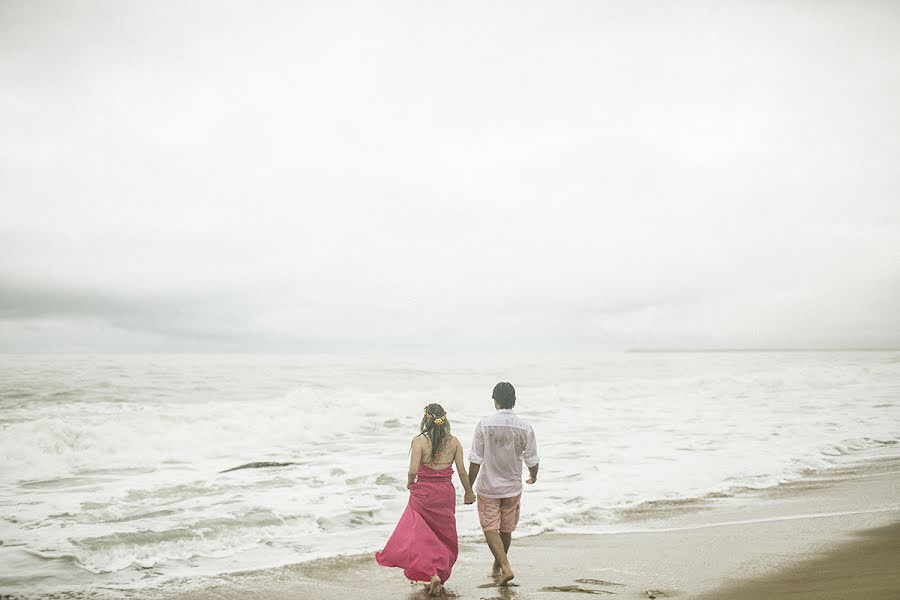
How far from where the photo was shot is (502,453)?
600cm

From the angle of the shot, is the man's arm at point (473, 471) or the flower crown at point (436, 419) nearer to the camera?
the flower crown at point (436, 419)

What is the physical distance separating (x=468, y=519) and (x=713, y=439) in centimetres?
1019

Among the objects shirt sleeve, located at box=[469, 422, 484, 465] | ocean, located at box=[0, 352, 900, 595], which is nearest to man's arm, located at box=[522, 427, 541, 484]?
shirt sleeve, located at box=[469, 422, 484, 465]

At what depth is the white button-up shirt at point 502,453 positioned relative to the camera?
5.98 m

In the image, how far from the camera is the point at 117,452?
47.4ft

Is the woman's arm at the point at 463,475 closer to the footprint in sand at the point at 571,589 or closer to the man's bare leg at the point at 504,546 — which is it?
the man's bare leg at the point at 504,546

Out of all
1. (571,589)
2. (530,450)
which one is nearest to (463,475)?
(530,450)

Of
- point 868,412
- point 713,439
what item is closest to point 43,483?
point 713,439

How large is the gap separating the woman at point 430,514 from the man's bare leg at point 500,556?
0.37m

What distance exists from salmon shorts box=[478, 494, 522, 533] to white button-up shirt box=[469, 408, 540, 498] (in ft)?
0.23

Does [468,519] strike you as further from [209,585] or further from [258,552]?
[209,585]

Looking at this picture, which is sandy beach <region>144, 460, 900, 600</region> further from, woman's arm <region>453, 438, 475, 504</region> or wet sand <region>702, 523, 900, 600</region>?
woman's arm <region>453, 438, 475, 504</region>

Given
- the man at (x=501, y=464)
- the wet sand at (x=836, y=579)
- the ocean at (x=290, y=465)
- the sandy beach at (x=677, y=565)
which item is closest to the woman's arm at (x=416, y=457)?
the man at (x=501, y=464)

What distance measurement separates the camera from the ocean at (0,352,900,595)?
730cm
